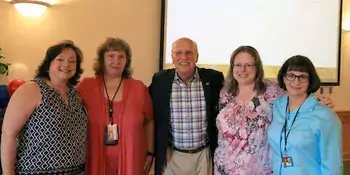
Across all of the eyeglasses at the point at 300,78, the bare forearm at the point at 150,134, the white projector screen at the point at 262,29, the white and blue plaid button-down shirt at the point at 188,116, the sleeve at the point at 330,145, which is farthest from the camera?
the white projector screen at the point at 262,29

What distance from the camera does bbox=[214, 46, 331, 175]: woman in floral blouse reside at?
2299mm

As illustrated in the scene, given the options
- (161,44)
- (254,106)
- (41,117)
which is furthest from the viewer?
(161,44)

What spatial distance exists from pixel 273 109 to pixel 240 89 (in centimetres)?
28

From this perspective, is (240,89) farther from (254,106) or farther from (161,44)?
(161,44)

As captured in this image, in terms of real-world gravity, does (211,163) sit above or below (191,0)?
below

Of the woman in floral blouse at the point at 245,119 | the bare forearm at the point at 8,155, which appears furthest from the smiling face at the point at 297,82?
the bare forearm at the point at 8,155

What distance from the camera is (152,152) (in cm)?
276

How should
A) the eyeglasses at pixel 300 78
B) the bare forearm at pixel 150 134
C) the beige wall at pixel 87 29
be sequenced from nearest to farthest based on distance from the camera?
the eyeglasses at pixel 300 78 → the bare forearm at pixel 150 134 → the beige wall at pixel 87 29

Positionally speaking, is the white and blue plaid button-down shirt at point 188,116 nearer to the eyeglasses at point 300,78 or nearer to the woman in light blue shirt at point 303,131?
the woman in light blue shirt at point 303,131

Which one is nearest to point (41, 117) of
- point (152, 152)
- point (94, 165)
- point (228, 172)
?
point (94, 165)

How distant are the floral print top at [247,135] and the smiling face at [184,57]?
0.42 metres

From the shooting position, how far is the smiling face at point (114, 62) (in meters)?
2.52

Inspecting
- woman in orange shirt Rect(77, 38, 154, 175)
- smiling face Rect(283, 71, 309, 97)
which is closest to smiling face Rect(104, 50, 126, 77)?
woman in orange shirt Rect(77, 38, 154, 175)

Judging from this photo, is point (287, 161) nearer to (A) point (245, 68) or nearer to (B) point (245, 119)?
(B) point (245, 119)
